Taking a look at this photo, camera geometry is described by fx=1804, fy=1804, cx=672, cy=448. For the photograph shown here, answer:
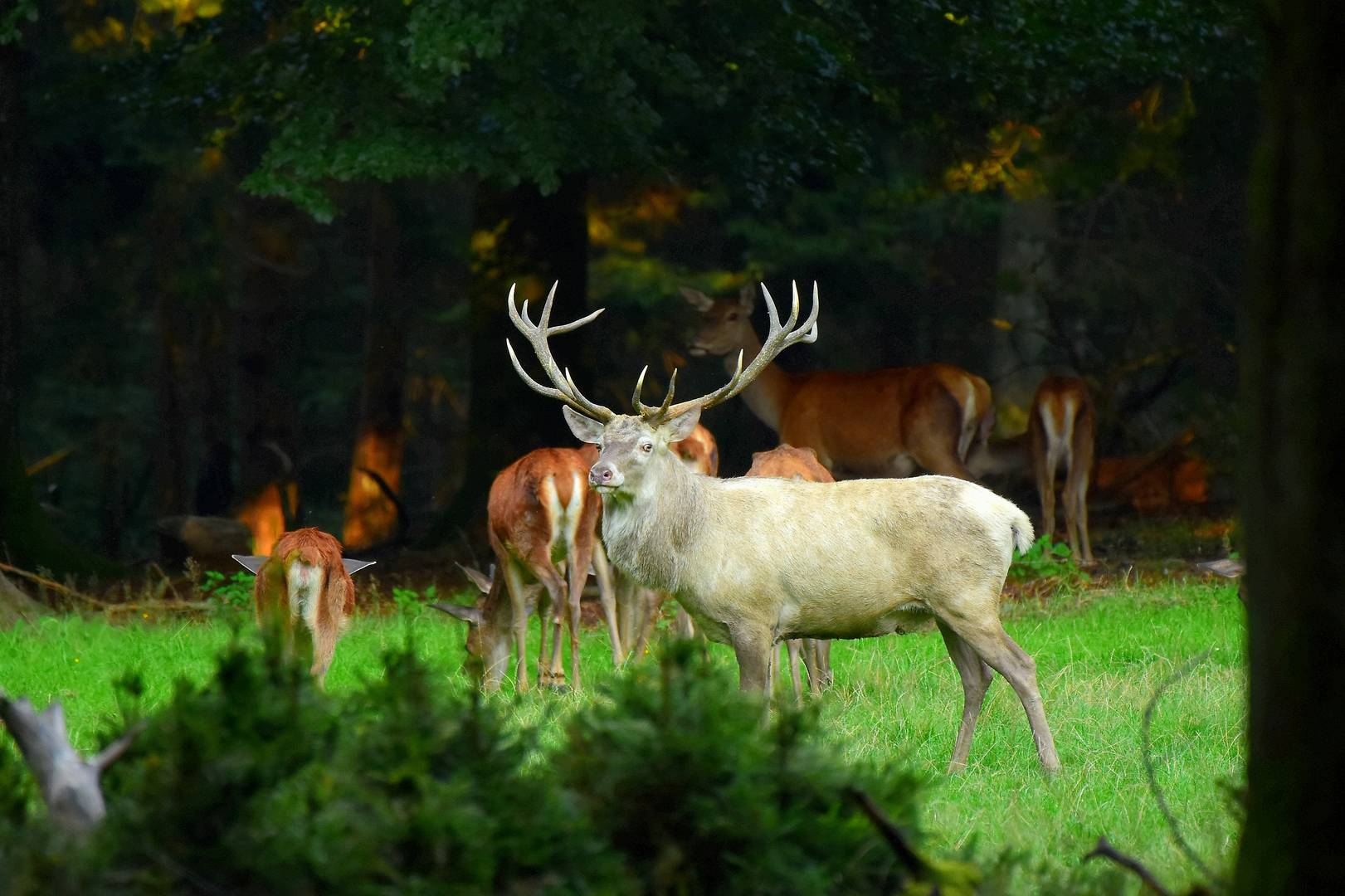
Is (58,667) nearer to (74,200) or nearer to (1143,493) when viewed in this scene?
(1143,493)

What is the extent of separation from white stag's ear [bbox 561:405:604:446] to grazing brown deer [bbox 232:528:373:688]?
1.37 meters

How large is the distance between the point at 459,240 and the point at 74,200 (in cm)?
487

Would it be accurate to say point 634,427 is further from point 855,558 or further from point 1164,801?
point 1164,801

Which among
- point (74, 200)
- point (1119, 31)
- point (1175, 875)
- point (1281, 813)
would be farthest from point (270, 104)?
point (1281, 813)

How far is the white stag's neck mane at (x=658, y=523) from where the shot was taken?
745 centimetres

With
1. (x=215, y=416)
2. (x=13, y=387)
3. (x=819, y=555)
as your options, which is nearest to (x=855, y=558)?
(x=819, y=555)

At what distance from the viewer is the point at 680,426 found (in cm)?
787

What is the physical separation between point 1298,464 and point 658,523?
4.41 m

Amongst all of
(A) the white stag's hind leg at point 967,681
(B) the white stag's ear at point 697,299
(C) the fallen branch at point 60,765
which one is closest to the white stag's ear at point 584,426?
(A) the white stag's hind leg at point 967,681

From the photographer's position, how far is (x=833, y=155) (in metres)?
14.2

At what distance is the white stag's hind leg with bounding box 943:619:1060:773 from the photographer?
23.0ft

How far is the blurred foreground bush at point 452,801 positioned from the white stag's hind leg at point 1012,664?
10.4ft

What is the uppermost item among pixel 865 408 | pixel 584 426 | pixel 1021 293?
pixel 1021 293

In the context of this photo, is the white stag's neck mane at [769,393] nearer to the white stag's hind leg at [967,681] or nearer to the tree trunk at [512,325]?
the tree trunk at [512,325]
